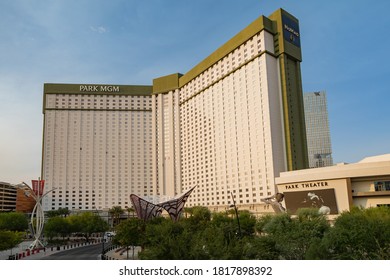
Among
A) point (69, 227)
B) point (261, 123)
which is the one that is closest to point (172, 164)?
point (261, 123)

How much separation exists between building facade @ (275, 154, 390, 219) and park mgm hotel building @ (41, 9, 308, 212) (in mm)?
28052

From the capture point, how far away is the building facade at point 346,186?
224 feet

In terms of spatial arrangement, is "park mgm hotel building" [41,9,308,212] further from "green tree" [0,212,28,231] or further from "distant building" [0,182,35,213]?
"green tree" [0,212,28,231]

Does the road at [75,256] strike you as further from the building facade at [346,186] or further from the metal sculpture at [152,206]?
the building facade at [346,186]

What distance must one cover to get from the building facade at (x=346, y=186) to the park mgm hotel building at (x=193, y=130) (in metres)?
28.1

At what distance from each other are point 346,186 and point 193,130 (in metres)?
87.9

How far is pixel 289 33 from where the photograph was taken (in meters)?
118

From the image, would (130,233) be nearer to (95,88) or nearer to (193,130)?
(193,130)

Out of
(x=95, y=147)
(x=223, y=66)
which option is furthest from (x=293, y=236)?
(x=95, y=147)

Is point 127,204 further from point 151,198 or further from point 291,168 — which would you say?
point 291,168

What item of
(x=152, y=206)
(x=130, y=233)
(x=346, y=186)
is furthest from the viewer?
(x=152, y=206)

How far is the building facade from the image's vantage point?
6825 cm

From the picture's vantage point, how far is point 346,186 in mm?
71250

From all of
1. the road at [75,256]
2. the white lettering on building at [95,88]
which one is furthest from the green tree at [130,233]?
the white lettering on building at [95,88]
